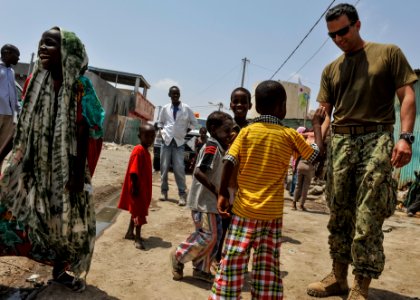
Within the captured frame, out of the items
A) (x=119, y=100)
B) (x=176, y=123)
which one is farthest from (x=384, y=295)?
(x=119, y=100)

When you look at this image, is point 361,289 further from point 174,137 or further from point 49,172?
point 174,137

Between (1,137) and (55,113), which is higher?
(55,113)

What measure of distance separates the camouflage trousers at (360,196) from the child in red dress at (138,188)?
1.87m

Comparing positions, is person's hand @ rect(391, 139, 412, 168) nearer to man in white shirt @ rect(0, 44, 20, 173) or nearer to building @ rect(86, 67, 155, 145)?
man in white shirt @ rect(0, 44, 20, 173)

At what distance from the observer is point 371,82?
2.82 meters

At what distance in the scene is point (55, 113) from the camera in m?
2.50

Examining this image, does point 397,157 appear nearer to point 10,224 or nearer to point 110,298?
point 110,298

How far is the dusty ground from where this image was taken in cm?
274

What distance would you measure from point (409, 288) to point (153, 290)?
219cm

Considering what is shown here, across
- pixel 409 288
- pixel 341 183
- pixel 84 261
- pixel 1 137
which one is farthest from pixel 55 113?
pixel 1 137

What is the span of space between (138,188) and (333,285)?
2.06 metres

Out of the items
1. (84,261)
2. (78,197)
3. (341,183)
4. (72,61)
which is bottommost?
(84,261)

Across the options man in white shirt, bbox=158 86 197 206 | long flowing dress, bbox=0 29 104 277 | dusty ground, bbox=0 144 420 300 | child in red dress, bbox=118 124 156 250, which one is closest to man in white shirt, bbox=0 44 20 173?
dusty ground, bbox=0 144 420 300

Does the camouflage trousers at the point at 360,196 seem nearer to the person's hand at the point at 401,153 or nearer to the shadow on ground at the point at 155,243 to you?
the person's hand at the point at 401,153
